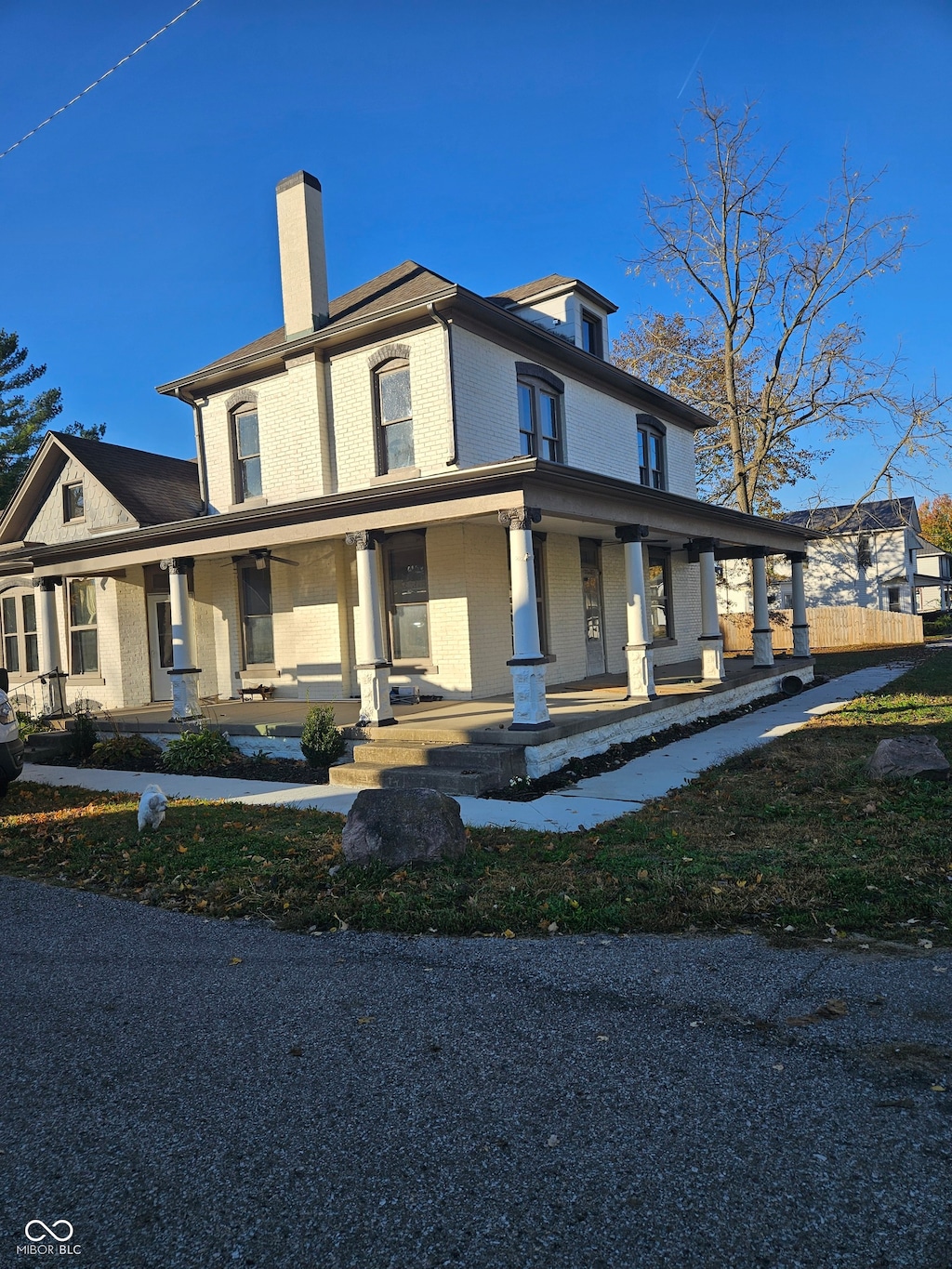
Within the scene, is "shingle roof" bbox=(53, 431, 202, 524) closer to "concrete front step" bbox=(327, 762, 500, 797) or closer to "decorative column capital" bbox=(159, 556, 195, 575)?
"decorative column capital" bbox=(159, 556, 195, 575)

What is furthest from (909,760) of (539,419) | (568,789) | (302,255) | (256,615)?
(302,255)

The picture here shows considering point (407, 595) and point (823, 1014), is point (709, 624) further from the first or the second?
point (823, 1014)

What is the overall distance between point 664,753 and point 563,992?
295 inches

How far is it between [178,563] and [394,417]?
447 centimetres

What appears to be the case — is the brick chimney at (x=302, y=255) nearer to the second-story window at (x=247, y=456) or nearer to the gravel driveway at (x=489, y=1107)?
the second-story window at (x=247, y=456)

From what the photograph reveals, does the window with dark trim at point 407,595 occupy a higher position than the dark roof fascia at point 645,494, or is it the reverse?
the dark roof fascia at point 645,494

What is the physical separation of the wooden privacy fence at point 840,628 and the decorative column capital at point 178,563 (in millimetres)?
25631

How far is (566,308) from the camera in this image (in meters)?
16.2

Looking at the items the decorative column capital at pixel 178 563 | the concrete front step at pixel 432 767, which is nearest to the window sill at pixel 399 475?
the decorative column capital at pixel 178 563

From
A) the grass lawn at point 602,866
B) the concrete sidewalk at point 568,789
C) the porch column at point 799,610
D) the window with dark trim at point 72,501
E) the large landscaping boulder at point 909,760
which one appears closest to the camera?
the grass lawn at point 602,866

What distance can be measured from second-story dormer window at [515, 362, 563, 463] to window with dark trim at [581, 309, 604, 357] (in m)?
2.43

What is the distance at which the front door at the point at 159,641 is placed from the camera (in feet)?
55.9

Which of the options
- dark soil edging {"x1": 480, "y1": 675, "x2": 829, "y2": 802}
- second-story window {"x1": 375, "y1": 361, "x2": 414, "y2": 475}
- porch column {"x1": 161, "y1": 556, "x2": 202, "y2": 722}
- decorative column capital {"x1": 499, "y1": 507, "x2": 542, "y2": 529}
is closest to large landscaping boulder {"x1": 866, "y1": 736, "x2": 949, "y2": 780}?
dark soil edging {"x1": 480, "y1": 675, "x2": 829, "y2": 802}

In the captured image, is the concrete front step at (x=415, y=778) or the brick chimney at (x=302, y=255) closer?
the concrete front step at (x=415, y=778)
